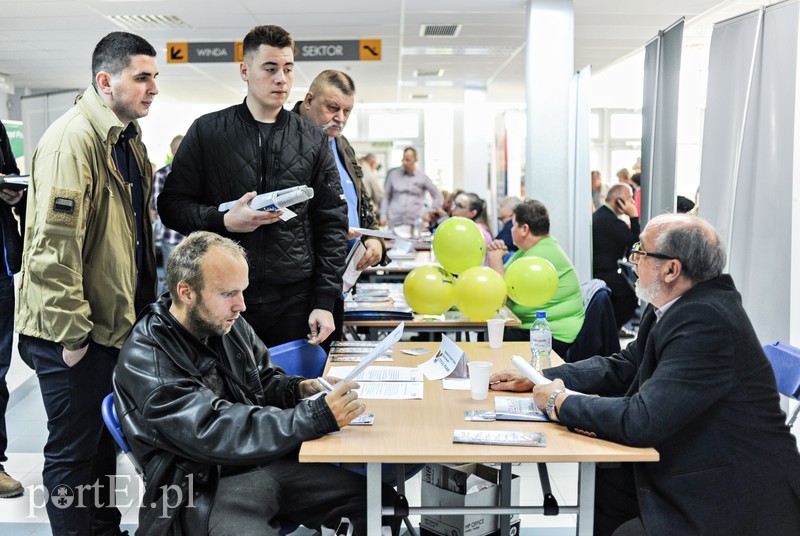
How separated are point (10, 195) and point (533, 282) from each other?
7.68 feet

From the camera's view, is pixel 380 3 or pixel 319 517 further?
pixel 380 3

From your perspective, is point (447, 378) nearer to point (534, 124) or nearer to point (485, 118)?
point (534, 124)

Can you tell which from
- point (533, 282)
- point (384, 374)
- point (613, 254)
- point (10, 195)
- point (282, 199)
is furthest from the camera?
point (613, 254)

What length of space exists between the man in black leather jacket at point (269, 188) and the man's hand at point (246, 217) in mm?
48

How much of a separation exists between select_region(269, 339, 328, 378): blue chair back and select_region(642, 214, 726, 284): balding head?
128cm

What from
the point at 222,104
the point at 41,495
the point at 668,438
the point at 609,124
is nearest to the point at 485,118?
the point at 609,124

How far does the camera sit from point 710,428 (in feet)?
6.59

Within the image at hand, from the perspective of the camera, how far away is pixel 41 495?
3.55 m

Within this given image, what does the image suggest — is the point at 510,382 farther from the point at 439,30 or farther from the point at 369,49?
the point at 369,49

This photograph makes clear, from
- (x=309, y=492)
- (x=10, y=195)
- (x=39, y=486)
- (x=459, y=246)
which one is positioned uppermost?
(x=10, y=195)

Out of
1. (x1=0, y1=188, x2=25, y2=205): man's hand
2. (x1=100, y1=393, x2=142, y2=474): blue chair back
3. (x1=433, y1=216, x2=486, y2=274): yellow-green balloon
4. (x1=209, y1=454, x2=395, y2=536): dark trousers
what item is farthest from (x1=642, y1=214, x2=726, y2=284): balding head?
(x1=0, y1=188, x2=25, y2=205): man's hand

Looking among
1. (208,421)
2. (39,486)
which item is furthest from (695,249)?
(39,486)

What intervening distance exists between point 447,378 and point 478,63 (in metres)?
9.07

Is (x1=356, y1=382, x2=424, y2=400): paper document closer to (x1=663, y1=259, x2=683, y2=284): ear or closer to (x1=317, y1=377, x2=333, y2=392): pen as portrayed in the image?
(x1=317, y1=377, x2=333, y2=392): pen
